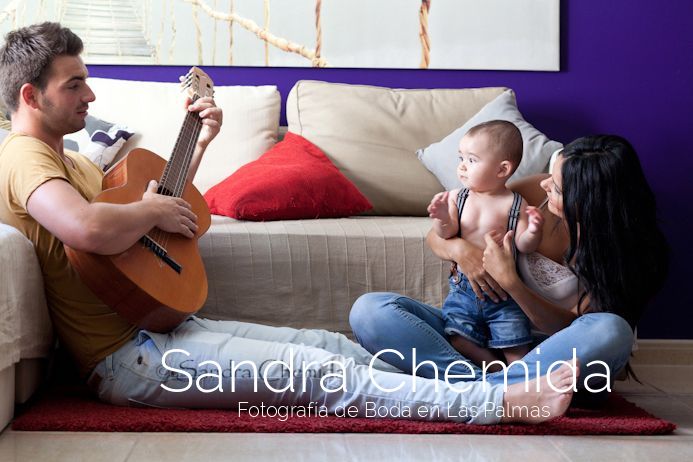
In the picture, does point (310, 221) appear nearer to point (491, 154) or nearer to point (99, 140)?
point (491, 154)

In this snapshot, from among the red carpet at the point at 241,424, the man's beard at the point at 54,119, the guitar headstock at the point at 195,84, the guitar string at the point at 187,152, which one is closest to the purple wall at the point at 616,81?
the guitar headstock at the point at 195,84

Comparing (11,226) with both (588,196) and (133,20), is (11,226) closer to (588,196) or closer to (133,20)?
(588,196)

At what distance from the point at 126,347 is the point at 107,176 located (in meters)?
0.42

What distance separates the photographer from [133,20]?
338cm

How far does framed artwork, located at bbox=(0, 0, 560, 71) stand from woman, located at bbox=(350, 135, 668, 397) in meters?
1.41

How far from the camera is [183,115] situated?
10.3ft

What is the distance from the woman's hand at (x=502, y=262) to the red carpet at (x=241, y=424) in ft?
1.08

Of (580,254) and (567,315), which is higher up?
(580,254)

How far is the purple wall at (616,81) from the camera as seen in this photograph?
344 centimetres

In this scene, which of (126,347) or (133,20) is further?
(133,20)

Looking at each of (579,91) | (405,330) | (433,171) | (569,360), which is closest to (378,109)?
(433,171)

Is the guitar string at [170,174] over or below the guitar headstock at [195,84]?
below

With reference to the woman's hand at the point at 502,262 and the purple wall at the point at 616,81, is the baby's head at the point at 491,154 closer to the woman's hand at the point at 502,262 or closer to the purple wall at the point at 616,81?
the woman's hand at the point at 502,262

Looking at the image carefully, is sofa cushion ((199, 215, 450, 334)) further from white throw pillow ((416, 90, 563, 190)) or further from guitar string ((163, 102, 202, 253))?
white throw pillow ((416, 90, 563, 190))
